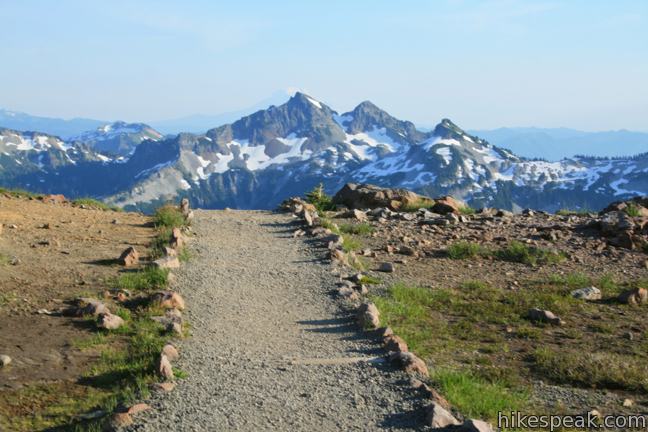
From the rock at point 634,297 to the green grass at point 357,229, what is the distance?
959 cm

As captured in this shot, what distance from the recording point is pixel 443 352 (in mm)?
11789

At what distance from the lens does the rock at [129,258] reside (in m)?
16.6

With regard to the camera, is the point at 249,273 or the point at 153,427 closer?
the point at 153,427

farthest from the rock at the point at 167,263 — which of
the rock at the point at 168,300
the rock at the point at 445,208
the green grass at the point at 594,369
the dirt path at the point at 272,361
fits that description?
the rock at the point at 445,208

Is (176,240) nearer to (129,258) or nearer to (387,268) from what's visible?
(129,258)

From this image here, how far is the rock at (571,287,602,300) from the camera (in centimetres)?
1575

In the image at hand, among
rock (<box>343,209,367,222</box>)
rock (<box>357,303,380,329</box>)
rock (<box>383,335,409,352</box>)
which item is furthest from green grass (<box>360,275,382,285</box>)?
rock (<box>343,209,367,222</box>)

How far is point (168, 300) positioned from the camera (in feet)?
43.4

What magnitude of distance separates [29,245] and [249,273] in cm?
633

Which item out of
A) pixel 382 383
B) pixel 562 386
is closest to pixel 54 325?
pixel 382 383

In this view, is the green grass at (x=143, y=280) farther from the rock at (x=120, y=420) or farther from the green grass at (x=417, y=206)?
the green grass at (x=417, y=206)

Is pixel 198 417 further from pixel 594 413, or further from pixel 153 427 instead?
pixel 594 413

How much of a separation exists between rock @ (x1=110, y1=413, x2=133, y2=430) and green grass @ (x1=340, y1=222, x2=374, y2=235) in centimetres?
1552

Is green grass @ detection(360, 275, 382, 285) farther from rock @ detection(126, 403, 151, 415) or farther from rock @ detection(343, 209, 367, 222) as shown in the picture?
rock @ detection(343, 209, 367, 222)
